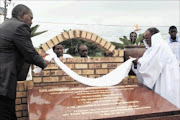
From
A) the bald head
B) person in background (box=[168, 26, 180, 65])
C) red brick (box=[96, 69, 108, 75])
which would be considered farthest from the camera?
person in background (box=[168, 26, 180, 65])

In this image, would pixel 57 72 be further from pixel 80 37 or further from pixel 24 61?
pixel 24 61

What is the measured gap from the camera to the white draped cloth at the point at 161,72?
9.95ft

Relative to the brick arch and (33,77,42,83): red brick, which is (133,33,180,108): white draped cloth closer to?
the brick arch

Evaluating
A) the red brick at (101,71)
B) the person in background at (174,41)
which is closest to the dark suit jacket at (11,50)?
the red brick at (101,71)

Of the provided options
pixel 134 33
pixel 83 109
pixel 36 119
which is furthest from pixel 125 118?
pixel 134 33

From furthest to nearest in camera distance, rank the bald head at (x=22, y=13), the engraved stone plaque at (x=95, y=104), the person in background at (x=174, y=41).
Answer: the person in background at (x=174, y=41) < the bald head at (x=22, y=13) < the engraved stone plaque at (x=95, y=104)

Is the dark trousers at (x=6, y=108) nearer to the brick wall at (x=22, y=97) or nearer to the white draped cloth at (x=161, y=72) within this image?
the brick wall at (x=22, y=97)

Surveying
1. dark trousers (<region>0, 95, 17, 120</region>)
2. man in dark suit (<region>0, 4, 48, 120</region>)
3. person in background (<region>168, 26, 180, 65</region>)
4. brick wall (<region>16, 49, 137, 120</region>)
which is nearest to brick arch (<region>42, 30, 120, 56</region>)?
brick wall (<region>16, 49, 137, 120</region>)

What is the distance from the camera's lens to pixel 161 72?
3.15 metres

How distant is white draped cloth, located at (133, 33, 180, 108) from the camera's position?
303 centimetres

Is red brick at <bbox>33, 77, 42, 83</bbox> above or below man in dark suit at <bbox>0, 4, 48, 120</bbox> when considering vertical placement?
below

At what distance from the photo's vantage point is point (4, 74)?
2.17 m

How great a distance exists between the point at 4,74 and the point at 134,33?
9.41 feet

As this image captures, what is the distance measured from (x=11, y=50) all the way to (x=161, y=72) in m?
2.21
